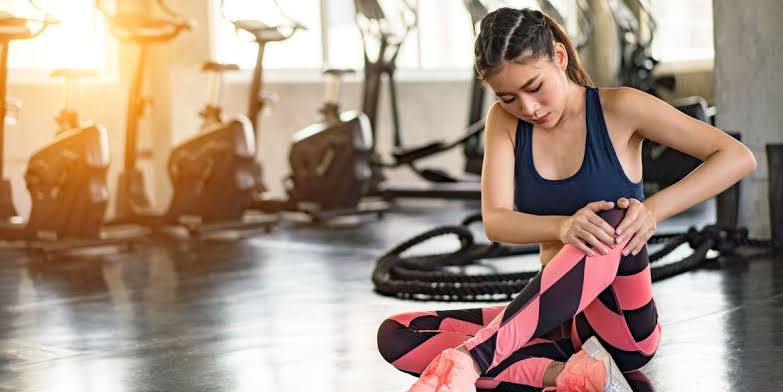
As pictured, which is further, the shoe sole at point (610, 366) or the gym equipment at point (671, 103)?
the gym equipment at point (671, 103)

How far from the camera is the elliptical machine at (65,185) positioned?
4996 millimetres

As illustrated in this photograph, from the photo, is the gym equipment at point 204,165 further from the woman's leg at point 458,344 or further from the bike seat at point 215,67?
the woman's leg at point 458,344

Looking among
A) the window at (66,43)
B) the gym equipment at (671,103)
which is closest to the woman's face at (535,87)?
the gym equipment at (671,103)

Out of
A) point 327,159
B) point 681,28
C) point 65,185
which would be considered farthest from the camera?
point 681,28

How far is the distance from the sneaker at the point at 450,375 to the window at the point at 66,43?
547cm

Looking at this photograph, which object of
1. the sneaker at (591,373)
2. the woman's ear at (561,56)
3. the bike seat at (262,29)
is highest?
the bike seat at (262,29)

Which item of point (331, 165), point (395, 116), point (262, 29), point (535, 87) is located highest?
point (262, 29)

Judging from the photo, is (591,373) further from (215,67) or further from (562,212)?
(215,67)

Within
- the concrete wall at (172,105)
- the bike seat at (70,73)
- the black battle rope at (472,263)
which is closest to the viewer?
the black battle rope at (472,263)

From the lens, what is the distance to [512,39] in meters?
1.78

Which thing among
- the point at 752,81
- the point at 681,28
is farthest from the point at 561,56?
the point at 681,28

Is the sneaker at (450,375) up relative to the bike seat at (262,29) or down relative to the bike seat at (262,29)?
down

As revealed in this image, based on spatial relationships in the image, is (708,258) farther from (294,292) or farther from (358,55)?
(358,55)

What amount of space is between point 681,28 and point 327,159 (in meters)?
4.29
